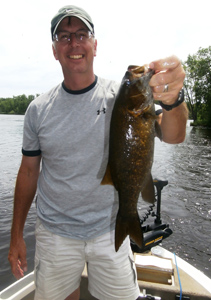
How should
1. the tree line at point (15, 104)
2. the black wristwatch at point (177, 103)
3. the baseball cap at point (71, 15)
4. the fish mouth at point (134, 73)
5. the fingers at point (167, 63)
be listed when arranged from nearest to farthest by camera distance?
the fingers at point (167, 63), the fish mouth at point (134, 73), the black wristwatch at point (177, 103), the baseball cap at point (71, 15), the tree line at point (15, 104)

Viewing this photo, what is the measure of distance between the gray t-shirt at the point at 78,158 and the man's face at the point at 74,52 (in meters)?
0.22

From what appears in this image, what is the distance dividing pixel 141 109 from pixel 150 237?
2467 mm

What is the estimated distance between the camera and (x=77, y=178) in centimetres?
250

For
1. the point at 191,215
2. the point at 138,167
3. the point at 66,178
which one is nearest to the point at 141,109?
the point at 138,167

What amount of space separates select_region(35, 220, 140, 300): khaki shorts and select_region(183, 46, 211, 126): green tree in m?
52.4

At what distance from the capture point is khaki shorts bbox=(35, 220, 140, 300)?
250 centimetres

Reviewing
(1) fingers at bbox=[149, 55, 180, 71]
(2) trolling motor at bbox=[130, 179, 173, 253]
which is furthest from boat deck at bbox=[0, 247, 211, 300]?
(1) fingers at bbox=[149, 55, 180, 71]

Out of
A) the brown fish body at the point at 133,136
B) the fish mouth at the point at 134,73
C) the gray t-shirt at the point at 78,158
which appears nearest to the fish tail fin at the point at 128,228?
the brown fish body at the point at 133,136

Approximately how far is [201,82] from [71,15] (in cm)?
5562

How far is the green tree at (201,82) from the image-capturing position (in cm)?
5119

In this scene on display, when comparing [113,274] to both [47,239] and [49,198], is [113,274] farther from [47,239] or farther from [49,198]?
[49,198]

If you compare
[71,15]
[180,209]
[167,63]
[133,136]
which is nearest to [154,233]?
[133,136]

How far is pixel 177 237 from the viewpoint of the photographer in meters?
7.46

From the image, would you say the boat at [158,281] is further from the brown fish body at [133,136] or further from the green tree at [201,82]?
the green tree at [201,82]
